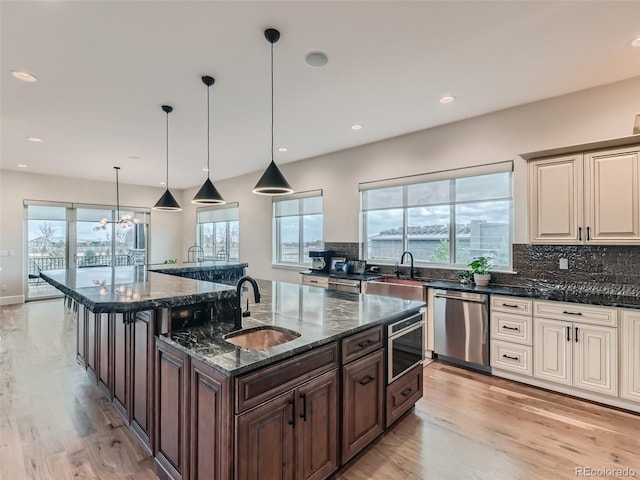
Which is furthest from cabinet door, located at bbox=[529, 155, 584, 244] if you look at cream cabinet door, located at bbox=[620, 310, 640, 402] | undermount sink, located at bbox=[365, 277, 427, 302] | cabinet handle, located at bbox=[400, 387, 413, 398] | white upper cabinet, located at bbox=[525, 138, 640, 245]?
cabinet handle, located at bbox=[400, 387, 413, 398]

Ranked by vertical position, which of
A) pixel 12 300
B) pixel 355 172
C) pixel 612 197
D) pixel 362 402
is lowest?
pixel 12 300

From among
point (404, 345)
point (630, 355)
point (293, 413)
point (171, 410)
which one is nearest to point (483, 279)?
point (630, 355)

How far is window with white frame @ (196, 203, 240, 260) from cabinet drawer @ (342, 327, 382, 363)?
6.03m

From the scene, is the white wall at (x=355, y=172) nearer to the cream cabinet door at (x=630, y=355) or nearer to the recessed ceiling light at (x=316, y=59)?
the cream cabinet door at (x=630, y=355)

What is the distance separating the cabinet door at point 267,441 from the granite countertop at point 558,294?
2.68m

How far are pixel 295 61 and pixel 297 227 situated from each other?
390 centimetres

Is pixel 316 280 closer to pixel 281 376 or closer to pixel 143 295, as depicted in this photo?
pixel 143 295

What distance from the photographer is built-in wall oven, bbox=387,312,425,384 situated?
232cm

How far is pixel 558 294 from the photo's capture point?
10.2 feet

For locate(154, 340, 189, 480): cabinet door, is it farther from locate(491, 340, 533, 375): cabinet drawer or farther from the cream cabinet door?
the cream cabinet door

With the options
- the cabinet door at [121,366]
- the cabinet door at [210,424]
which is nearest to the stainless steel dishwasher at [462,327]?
the cabinet door at [210,424]

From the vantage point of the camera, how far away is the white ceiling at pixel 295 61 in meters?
2.16

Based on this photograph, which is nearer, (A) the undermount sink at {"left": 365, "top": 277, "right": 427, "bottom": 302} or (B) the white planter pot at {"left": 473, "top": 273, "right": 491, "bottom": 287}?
(B) the white planter pot at {"left": 473, "top": 273, "right": 491, "bottom": 287}

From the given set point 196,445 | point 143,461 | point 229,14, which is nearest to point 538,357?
point 196,445
